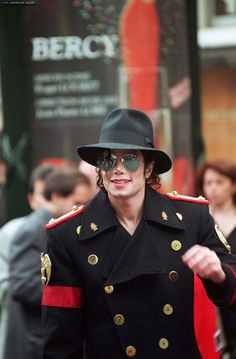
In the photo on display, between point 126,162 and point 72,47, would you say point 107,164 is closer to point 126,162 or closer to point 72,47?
point 126,162

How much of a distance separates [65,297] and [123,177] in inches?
24.3

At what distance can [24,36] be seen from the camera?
9375 millimetres

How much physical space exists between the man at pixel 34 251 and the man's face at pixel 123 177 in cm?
191

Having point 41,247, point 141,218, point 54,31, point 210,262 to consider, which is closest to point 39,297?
point 41,247

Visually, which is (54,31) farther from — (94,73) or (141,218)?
(141,218)

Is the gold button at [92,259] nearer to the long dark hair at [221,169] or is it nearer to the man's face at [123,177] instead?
the man's face at [123,177]

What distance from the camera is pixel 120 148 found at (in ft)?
17.0

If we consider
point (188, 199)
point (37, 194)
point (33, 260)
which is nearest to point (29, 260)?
point (33, 260)

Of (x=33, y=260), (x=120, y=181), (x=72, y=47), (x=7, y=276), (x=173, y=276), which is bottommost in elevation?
(x=7, y=276)

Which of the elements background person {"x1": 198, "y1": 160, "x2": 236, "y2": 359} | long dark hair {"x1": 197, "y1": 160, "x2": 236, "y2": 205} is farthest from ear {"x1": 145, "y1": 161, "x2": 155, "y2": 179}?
long dark hair {"x1": 197, "y1": 160, "x2": 236, "y2": 205}

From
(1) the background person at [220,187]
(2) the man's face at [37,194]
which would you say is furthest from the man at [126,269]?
(1) the background person at [220,187]

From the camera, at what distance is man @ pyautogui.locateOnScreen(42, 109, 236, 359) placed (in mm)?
5168

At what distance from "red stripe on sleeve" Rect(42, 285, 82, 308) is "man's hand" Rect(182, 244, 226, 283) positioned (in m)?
0.66

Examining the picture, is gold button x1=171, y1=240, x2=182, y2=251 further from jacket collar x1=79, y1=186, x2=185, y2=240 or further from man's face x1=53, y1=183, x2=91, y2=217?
man's face x1=53, y1=183, x2=91, y2=217
